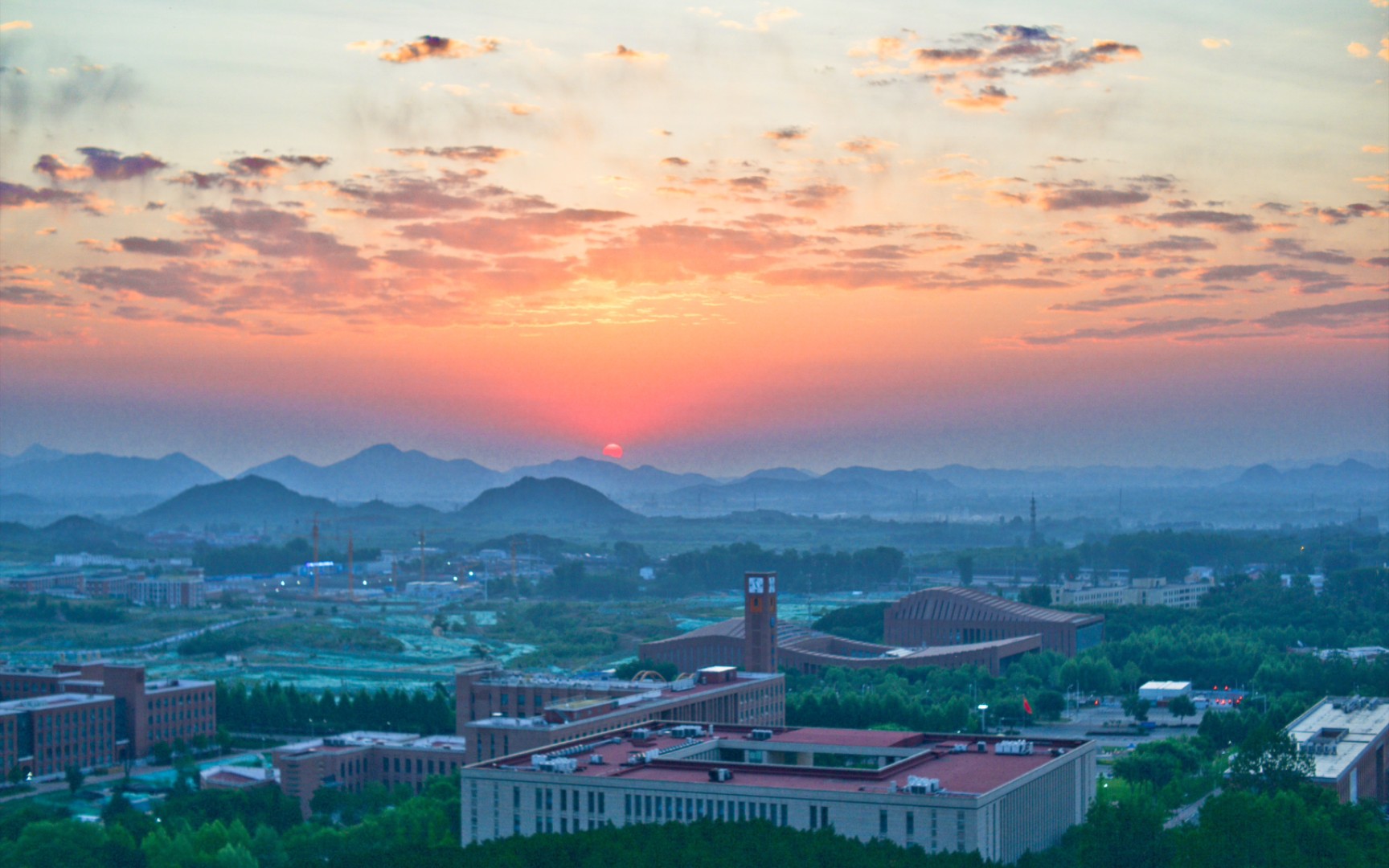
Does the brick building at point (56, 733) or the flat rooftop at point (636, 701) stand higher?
the flat rooftop at point (636, 701)

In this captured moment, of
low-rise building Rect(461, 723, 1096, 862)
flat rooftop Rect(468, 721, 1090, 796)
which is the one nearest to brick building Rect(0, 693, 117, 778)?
flat rooftop Rect(468, 721, 1090, 796)

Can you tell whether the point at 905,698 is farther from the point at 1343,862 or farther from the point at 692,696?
the point at 1343,862

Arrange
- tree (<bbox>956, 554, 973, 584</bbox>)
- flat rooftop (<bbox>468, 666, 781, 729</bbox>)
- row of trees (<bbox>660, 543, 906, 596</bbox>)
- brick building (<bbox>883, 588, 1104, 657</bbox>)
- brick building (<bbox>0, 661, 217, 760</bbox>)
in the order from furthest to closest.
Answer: row of trees (<bbox>660, 543, 906, 596</bbox>) < tree (<bbox>956, 554, 973, 584</bbox>) < brick building (<bbox>883, 588, 1104, 657</bbox>) < brick building (<bbox>0, 661, 217, 760</bbox>) < flat rooftop (<bbox>468, 666, 781, 729</bbox>)

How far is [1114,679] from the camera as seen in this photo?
6606 cm

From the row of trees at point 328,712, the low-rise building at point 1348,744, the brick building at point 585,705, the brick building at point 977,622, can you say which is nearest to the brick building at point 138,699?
the row of trees at point 328,712

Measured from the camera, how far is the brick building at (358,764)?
4178 centimetres

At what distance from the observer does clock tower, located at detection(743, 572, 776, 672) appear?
55.7 m

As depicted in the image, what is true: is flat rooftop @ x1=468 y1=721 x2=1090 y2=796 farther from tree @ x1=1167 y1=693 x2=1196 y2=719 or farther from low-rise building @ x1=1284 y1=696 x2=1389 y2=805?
tree @ x1=1167 y1=693 x2=1196 y2=719

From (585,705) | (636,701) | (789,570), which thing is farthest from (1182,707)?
(789,570)

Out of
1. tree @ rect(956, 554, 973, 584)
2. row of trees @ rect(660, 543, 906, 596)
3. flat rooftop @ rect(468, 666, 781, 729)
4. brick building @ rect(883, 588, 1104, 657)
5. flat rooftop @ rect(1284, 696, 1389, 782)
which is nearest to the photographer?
flat rooftop @ rect(468, 666, 781, 729)

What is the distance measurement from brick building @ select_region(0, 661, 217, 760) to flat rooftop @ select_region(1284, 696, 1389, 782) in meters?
33.1

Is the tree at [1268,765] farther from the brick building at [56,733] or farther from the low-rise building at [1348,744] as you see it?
the brick building at [56,733]

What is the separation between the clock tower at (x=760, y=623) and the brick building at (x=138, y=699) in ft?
57.6

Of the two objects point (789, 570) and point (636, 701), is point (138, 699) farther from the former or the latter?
point (789, 570)
